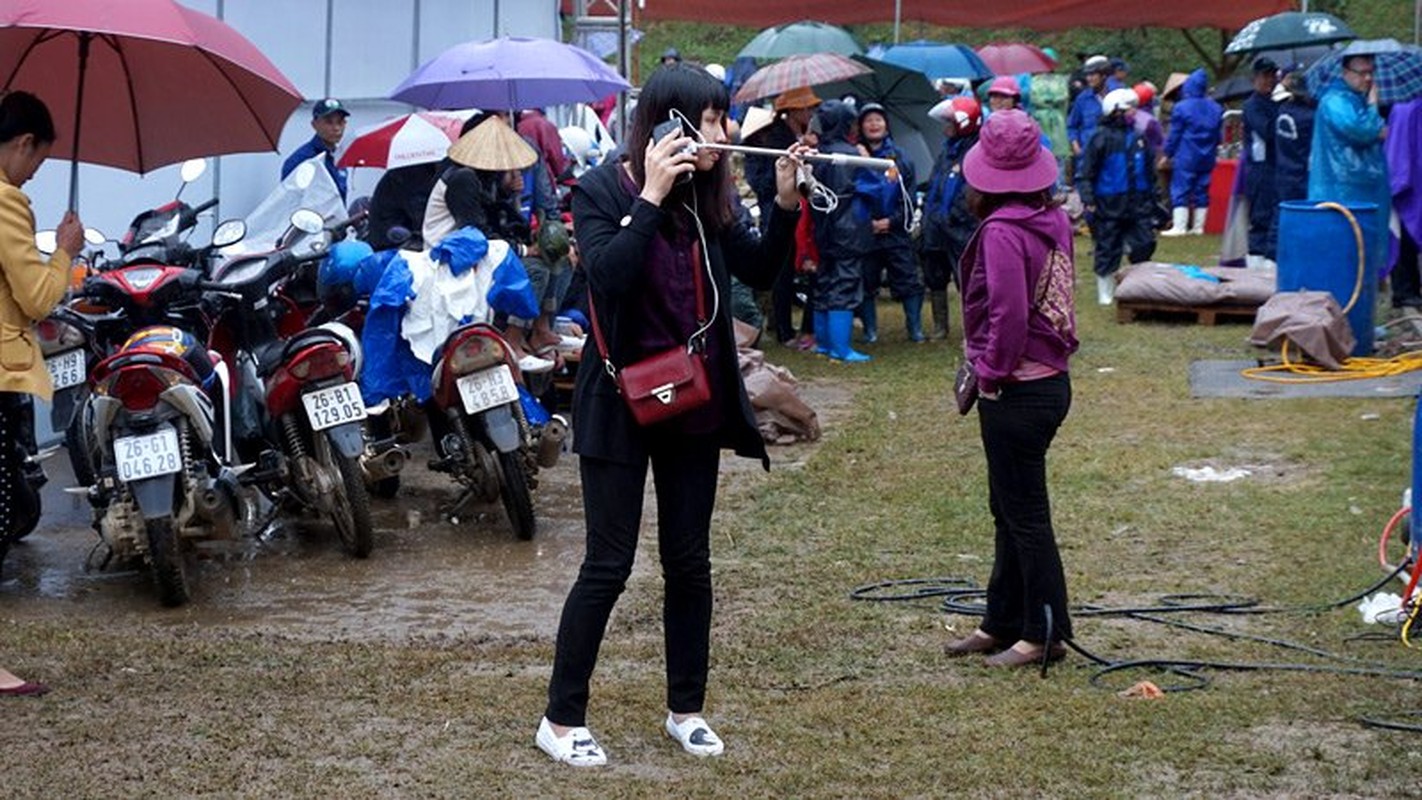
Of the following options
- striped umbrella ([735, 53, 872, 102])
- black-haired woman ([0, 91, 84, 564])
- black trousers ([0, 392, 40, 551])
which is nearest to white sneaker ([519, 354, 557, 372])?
black trousers ([0, 392, 40, 551])

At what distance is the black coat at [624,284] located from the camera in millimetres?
4945

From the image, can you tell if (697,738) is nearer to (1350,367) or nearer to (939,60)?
(1350,367)

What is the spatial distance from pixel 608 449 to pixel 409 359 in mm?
3743

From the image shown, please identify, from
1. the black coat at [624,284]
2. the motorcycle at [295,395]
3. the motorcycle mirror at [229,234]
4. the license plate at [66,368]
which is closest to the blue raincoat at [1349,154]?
the motorcycle at [295,395]

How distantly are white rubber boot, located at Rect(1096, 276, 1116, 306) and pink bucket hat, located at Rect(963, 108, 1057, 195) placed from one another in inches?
417

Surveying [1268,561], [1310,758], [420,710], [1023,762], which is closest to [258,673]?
[420,710]

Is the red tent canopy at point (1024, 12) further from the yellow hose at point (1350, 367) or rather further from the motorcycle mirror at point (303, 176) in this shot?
the motorcycle mirror at point (303, 176)

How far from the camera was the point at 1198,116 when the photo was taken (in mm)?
21906

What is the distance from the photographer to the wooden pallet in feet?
49.3

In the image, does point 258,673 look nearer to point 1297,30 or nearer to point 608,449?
point 608,449

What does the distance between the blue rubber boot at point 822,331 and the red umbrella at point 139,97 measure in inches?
272

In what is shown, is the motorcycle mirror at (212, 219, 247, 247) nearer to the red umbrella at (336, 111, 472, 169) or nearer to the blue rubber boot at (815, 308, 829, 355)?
the red umbrella at (336, 111, 472, 169)

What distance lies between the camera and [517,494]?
326 inches

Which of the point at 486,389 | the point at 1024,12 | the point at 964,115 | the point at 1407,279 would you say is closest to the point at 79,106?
the point at 486,389
